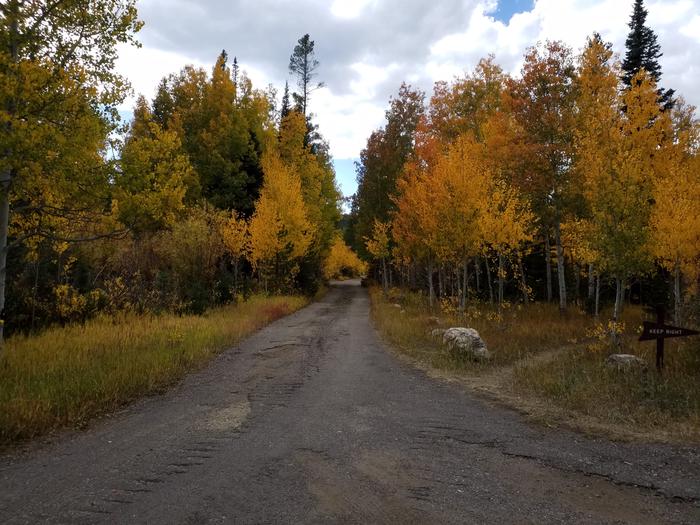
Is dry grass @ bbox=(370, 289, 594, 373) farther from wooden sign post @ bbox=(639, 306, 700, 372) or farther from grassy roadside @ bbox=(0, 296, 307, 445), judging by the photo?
grassy roadside @ bbox=(0, 296, 307, 445)

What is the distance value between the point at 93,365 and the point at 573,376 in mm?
8872

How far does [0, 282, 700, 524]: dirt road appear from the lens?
3.85m

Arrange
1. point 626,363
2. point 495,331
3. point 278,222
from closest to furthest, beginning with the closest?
1. point 626,363
2. point 495,331
3. point 278,222

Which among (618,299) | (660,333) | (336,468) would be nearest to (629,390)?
(660,333)

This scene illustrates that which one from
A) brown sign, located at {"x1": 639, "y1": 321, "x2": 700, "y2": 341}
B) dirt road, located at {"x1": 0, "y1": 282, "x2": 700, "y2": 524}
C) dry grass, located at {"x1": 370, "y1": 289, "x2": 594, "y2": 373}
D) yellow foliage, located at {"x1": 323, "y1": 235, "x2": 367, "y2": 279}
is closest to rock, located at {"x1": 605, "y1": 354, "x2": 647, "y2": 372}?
brown sign, located at {"x1": 639, "y1": 321, "x2": 700, "y2": 341}

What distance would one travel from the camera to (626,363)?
363 inches

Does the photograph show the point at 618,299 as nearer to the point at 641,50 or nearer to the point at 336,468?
the point at 336,468

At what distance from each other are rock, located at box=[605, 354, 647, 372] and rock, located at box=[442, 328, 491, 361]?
2.61 metres

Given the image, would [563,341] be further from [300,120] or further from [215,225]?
[300,120]

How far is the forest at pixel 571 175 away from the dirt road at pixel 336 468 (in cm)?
754

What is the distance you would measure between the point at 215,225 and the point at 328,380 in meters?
12.7

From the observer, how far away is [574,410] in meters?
6.93

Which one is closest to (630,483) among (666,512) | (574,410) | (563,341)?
(666,512)

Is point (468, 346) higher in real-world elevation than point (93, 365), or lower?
lower
